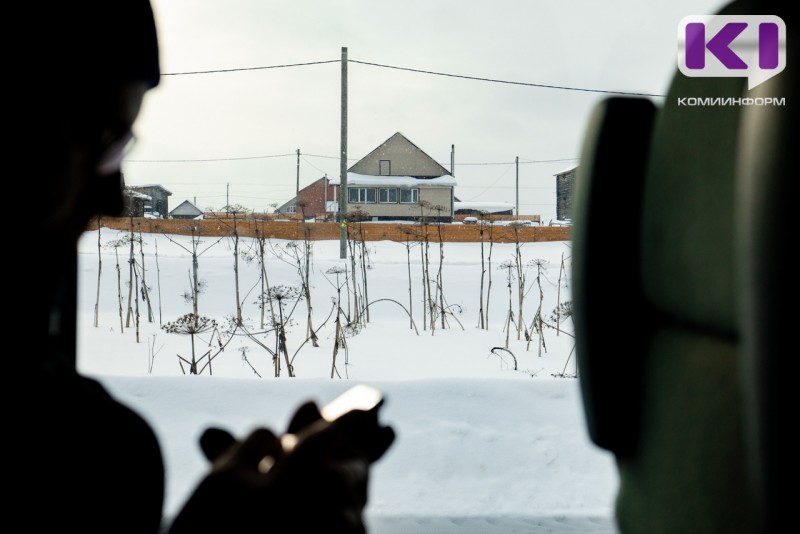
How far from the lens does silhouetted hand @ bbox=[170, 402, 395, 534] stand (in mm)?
368

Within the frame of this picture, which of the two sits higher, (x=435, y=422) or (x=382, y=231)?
(x=382, y=231)

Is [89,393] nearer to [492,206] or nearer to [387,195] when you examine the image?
[387,195]

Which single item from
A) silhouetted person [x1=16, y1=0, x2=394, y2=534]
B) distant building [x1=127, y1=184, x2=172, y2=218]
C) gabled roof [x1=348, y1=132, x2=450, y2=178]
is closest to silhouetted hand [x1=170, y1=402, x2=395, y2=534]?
silhouetted person [x1=16, y1=0, x2=394, y2=534]

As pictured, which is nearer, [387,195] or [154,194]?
[154,194]

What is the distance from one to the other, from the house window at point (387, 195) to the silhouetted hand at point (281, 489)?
58.1 ft

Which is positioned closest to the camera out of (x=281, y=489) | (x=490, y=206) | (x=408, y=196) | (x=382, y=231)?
(x=281, y=489)

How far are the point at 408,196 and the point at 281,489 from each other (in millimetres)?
18038

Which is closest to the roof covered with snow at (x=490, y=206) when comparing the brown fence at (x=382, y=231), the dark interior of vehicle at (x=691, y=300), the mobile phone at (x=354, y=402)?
the brown fence at (x=382, y=231)

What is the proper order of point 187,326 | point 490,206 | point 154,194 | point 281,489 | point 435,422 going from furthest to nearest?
point 490,206 < point 187,326 < point 154,194 < point 435,422 < point 281,489

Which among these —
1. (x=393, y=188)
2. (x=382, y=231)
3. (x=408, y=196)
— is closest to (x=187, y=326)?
(x=382, y=231)

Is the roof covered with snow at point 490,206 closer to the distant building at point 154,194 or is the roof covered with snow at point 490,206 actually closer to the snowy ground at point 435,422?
the snowy ground at point 435,422

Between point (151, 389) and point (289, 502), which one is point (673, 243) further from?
point (151, 389)

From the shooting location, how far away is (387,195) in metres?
18.1

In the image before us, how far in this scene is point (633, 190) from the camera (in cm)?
68
